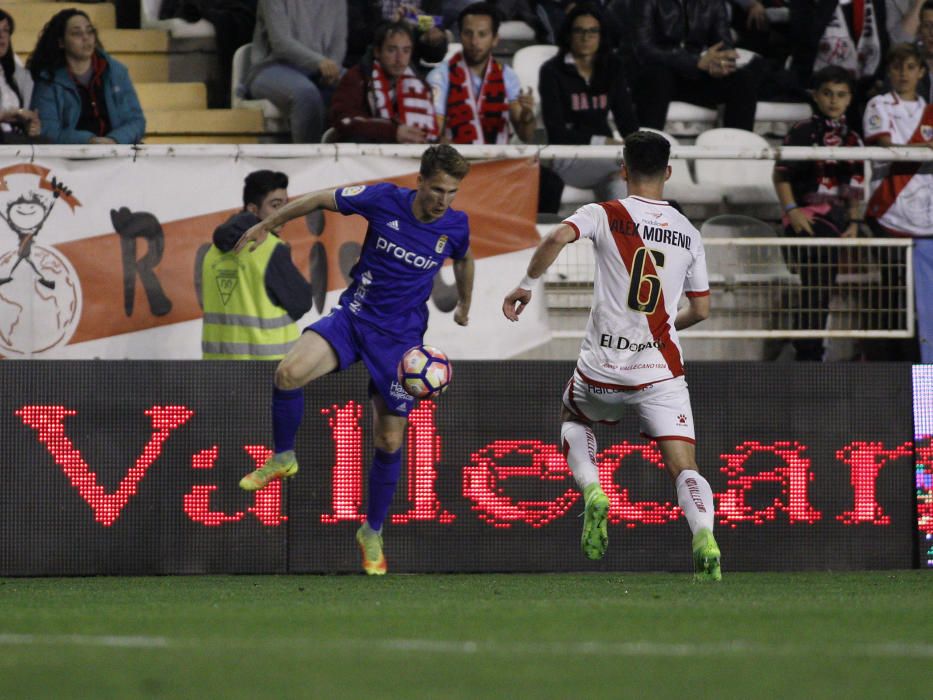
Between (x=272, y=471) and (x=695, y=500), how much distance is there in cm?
233

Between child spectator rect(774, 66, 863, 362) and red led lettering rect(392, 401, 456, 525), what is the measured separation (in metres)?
2.41

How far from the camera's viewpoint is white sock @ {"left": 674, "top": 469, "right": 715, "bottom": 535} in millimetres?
7527

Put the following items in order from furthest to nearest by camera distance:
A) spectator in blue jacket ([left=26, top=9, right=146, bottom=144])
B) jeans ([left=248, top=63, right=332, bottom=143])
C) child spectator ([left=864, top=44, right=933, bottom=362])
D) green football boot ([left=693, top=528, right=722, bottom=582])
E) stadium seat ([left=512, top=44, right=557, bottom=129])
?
1. stadium seat ([left=512, top=44, right=557, bottom=129])
2. jeans ([left=248, top=63, right=332, bottom=143])
3. spectator in blue jacket ([left=26, top=9, right=146, bottom=144])
4. child spectator ([left=864, top=44, right=933, bottom=362])
5. green football boot ([left=693, top=528, right=722, bottom=582])

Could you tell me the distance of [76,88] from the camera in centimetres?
1095

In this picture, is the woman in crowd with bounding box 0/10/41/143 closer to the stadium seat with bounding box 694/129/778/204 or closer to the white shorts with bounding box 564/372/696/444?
the stadium seat with bounding box 694/129/778/204

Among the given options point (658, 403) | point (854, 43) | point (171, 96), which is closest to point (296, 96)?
point (171, 96)

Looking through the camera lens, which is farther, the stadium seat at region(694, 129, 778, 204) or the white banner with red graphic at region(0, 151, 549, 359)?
the stadium seat at region(694, 129, 778, 204)

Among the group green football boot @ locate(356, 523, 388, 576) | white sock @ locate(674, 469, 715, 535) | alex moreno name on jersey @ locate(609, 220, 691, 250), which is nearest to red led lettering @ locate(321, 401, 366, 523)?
green football boot @ locate(356, 523, 388, 576)

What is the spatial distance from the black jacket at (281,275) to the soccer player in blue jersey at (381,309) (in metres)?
0.89

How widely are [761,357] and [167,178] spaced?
3.99m

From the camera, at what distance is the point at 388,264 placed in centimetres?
870

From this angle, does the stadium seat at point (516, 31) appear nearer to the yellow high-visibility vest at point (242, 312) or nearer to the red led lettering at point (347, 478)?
the yellow high-visibility vest at point (242, 312)

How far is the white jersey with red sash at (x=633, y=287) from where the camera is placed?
7648mm

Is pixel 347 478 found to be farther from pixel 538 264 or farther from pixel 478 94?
pixel 478 94
